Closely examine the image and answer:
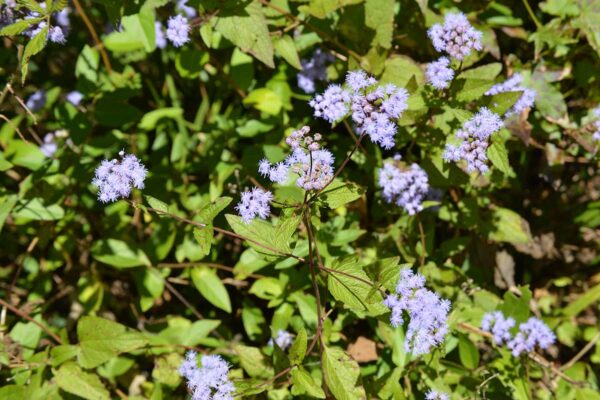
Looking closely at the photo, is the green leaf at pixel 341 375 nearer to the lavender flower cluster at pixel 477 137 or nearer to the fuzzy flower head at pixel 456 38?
the lavender flower cluster at pixel 477 137

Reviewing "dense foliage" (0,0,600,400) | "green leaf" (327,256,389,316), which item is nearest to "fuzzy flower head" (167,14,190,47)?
"dense foliage" (0,0,600,400)

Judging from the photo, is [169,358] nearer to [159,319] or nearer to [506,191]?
[159,319]

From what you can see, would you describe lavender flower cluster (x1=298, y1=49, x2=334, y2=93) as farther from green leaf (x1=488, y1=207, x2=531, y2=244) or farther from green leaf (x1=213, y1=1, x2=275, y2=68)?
green leaf (x1=488, y1=207, x2=531, y2=244)

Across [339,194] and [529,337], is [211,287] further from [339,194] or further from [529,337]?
[529,337]

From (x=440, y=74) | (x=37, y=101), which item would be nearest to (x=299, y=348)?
(x=440, y=74)

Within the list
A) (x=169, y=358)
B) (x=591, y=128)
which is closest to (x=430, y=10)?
(x=591, y=128)

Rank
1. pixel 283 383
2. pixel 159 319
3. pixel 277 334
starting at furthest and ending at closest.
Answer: pixel 159 319 → pixel 277 334 → pixel 283 383
